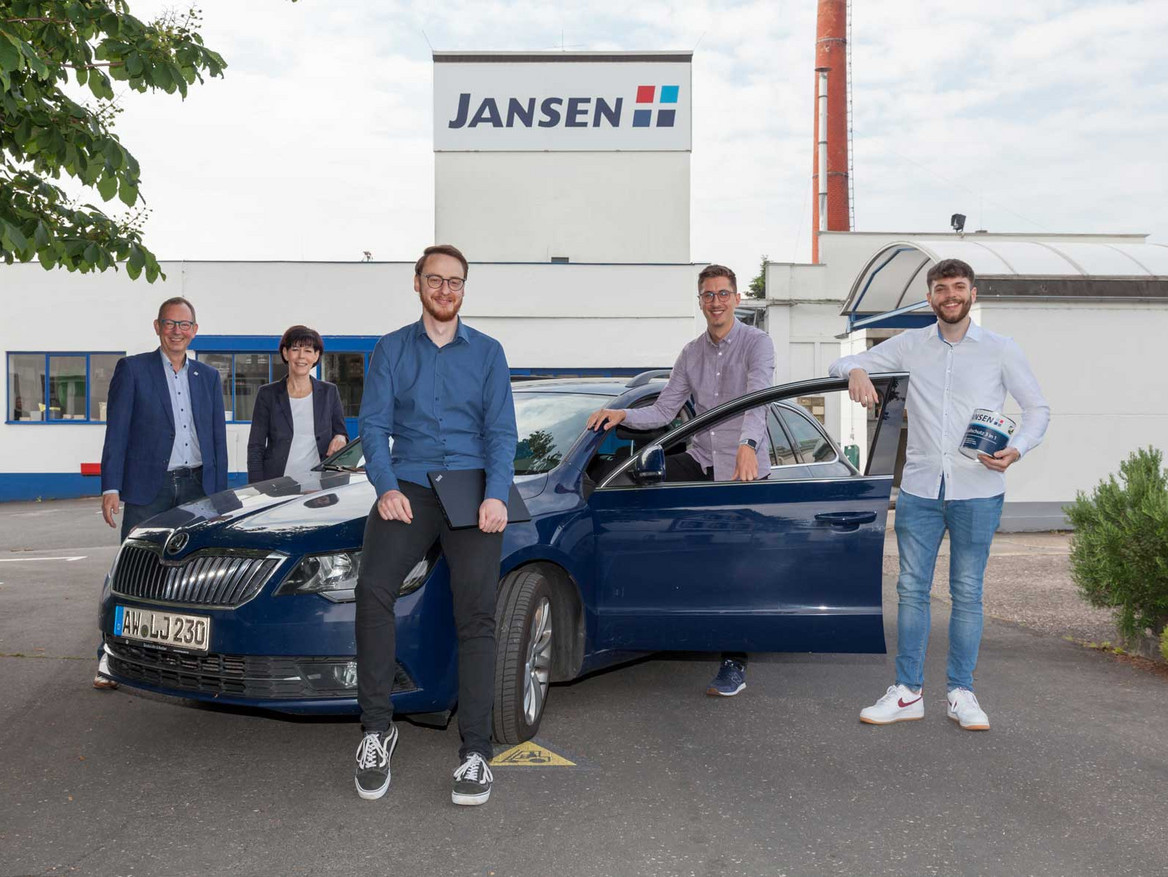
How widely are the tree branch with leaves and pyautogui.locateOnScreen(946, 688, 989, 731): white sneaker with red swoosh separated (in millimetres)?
4099

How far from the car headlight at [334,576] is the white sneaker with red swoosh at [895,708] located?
2109 millimetres

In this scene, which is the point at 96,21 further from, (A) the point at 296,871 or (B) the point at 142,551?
(A) the point at 296,871

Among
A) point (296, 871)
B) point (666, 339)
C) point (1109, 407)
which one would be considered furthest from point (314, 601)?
point (666, 339)

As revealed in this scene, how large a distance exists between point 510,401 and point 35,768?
2.29 metres

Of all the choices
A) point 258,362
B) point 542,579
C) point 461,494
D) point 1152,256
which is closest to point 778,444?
point 542,579

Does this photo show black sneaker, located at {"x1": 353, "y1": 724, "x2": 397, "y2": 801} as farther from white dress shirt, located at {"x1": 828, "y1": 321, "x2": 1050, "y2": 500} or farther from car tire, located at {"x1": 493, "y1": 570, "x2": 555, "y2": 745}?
white dress shirt, located at {"x1": 828, "y1": 321, "x2": 1050, "y2": 500}

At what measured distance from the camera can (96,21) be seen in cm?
465

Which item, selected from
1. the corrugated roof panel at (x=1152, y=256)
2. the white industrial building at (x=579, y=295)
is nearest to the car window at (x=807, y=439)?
the white industrial building at (x=579, y=295)

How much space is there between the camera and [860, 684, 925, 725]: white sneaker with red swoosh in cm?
467

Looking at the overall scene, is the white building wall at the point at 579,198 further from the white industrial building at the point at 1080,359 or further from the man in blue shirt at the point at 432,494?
the man in blue shirt at the point at 432,494

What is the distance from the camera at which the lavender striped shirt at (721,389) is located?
500 centimetres

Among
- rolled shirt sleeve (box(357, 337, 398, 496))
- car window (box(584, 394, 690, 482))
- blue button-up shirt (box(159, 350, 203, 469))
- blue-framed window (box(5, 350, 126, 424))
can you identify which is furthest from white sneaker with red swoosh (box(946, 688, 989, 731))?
blue-framed window (box(5, 350, 126, 424))

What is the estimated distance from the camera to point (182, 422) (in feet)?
17.8

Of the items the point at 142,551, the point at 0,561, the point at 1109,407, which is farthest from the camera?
the point at 1109,407
